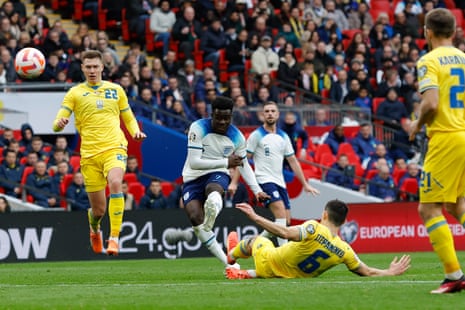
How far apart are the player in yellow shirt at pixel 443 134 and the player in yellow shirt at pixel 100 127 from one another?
6033 mm

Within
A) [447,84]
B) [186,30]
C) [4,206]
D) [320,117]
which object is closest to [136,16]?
[186,30]

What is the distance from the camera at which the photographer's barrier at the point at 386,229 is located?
23.3 meters

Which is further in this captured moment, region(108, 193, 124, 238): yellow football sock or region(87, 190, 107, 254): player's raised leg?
region(87, 190, 107, 254): player's raised leg

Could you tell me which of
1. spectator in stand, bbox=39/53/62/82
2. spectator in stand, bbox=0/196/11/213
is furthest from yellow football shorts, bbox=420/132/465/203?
spectator in stand, bbox=39/53/62/82

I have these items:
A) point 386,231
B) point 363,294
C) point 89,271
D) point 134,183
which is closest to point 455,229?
A: point 386,231

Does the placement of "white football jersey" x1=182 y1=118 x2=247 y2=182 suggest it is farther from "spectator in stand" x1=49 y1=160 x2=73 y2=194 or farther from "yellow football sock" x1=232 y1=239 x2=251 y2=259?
"spectator in stand" x1=49 y1=160 x2=73 y2=194

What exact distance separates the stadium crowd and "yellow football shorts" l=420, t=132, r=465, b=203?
1374 centimetres

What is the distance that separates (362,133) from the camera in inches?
1083

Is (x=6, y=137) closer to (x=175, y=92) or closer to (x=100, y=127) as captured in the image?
(x=175, y=92)

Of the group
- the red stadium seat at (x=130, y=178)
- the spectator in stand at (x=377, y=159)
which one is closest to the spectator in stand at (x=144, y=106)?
the red stadium seat at (x=130, y=178)

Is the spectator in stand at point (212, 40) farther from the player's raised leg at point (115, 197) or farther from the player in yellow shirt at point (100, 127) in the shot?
the player's raised leg at point (115, 197)

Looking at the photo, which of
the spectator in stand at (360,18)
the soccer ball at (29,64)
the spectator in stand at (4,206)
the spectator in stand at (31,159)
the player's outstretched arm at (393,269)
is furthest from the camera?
the spectator in stand at (360,18)

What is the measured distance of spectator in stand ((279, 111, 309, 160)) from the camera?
25842 mm

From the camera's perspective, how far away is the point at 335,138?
27.2 metres
